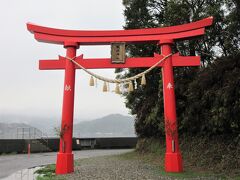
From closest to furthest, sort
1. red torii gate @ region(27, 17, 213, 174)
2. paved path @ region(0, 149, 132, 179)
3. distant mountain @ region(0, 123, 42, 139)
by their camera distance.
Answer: red torii gate @ region(27, 17, 213, 174) < paved path @ region(0, 149, 132, 179) < distant mountain @ region(0, 123, 42, 139)

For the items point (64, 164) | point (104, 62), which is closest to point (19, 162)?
point (64, 164)

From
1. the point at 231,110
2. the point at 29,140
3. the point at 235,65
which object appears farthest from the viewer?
the point at 29,140

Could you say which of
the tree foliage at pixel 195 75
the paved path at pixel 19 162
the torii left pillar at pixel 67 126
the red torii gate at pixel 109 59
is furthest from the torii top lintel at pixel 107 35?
the paved path at pixel 19 162

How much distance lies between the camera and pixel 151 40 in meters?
11.9

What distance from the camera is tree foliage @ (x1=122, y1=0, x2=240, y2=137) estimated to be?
1070cm

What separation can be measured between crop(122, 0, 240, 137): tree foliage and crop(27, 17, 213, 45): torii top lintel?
1.86 m

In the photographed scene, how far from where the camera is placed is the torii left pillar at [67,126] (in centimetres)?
1066

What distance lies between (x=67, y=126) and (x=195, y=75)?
22.2 ft

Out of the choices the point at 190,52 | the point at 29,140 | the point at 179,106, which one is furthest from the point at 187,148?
the point at 29,140

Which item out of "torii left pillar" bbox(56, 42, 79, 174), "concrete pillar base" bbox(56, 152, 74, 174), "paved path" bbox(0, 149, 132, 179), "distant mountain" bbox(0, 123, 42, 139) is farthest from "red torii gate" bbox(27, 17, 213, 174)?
"distant mountain" bbox(0, 123, 42, 139)

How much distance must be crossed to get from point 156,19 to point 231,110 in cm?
1070

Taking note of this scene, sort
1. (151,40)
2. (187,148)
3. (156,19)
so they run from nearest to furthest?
(151,40)
(187,148)
(156,19)

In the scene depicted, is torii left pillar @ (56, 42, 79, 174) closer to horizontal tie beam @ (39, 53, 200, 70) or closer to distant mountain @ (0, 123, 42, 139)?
horizontal tie beam @ (39, 53, 200, 70)

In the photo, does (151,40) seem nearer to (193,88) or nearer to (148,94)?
(193,88)
